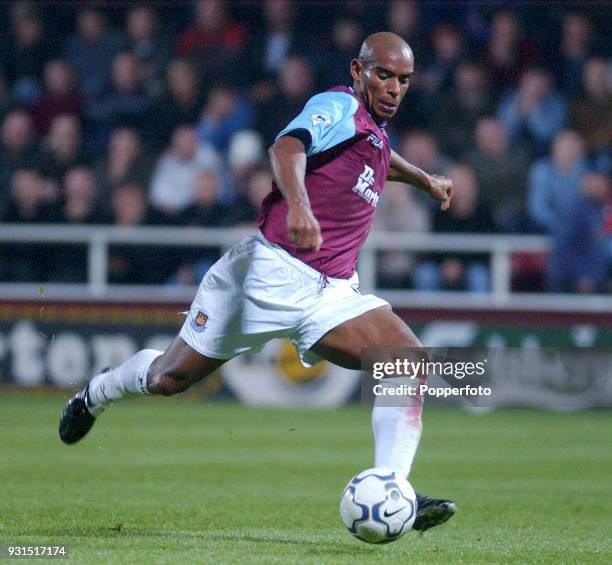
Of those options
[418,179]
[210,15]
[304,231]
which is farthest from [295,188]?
[210,15]

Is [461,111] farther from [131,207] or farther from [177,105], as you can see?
[131,207]

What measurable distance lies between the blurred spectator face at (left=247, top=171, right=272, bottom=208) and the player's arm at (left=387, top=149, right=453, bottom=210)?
6.27 metres

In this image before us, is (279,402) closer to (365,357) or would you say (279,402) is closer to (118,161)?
(118,161)

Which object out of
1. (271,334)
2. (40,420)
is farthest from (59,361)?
(271,334)

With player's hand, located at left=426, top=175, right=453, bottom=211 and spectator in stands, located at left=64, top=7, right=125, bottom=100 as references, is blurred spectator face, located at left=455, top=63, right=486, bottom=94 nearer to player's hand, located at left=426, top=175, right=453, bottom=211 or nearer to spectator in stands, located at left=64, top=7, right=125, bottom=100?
spectator in stands, located at left=64, top=7, right=125, bottom=100

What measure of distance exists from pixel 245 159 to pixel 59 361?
2.62 metres

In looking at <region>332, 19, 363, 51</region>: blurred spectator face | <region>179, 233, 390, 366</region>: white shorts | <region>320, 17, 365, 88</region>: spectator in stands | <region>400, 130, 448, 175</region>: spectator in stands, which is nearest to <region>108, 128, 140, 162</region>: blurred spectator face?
<region>320, 17, 365, 88</region>: spectator in stands

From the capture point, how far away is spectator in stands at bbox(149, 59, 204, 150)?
47.1ft

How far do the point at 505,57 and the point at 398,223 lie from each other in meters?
2.65

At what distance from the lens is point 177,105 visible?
1446 centimetres

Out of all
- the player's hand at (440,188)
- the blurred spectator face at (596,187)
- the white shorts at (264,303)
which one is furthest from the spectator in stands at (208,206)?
the white shorts at (264,303)

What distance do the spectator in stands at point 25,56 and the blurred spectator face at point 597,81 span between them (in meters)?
5.80

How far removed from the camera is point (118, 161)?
45.1 feet

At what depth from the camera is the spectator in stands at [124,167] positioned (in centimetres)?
1373
